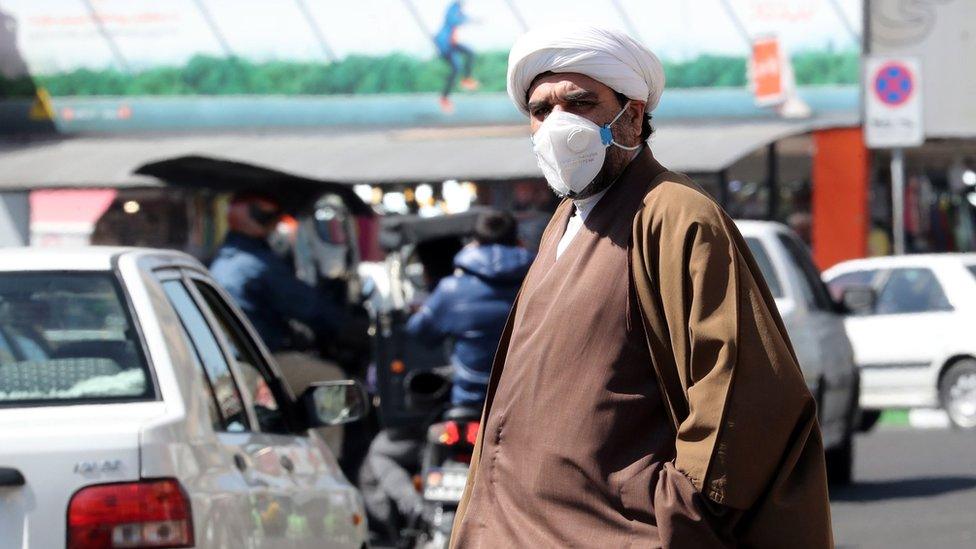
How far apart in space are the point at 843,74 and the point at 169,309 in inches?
765

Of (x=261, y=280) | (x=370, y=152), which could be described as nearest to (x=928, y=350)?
(x=370, y=152)

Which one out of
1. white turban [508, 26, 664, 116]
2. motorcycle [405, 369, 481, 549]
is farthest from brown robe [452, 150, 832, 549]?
motorcycle [405, 369, 481, 549]

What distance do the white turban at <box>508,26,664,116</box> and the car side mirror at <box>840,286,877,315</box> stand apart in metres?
8.55

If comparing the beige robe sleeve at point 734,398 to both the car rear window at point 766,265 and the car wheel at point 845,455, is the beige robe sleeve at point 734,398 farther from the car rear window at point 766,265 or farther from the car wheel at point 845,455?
the car wheel at point 845,455

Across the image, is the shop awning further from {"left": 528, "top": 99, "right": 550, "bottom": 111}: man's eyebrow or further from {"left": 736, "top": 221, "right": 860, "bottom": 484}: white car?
{"left": 528, "top": 99, "right": 550, "bottom": 111}: man's eyebrow

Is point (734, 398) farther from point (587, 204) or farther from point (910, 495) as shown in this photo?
point (910, 495)

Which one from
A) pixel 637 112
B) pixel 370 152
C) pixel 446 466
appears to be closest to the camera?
pixel 637 112

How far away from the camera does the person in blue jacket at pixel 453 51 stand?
2350 cm

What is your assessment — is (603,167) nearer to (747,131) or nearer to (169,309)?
(169,309)

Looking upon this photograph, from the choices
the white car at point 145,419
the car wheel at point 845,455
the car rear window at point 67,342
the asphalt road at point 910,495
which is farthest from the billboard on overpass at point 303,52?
the car rear window at point 67,342

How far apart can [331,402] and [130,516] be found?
1.64 metres

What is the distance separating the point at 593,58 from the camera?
2.94 meters

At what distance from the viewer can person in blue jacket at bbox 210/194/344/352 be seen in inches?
332

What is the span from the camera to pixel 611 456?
2799 mm
